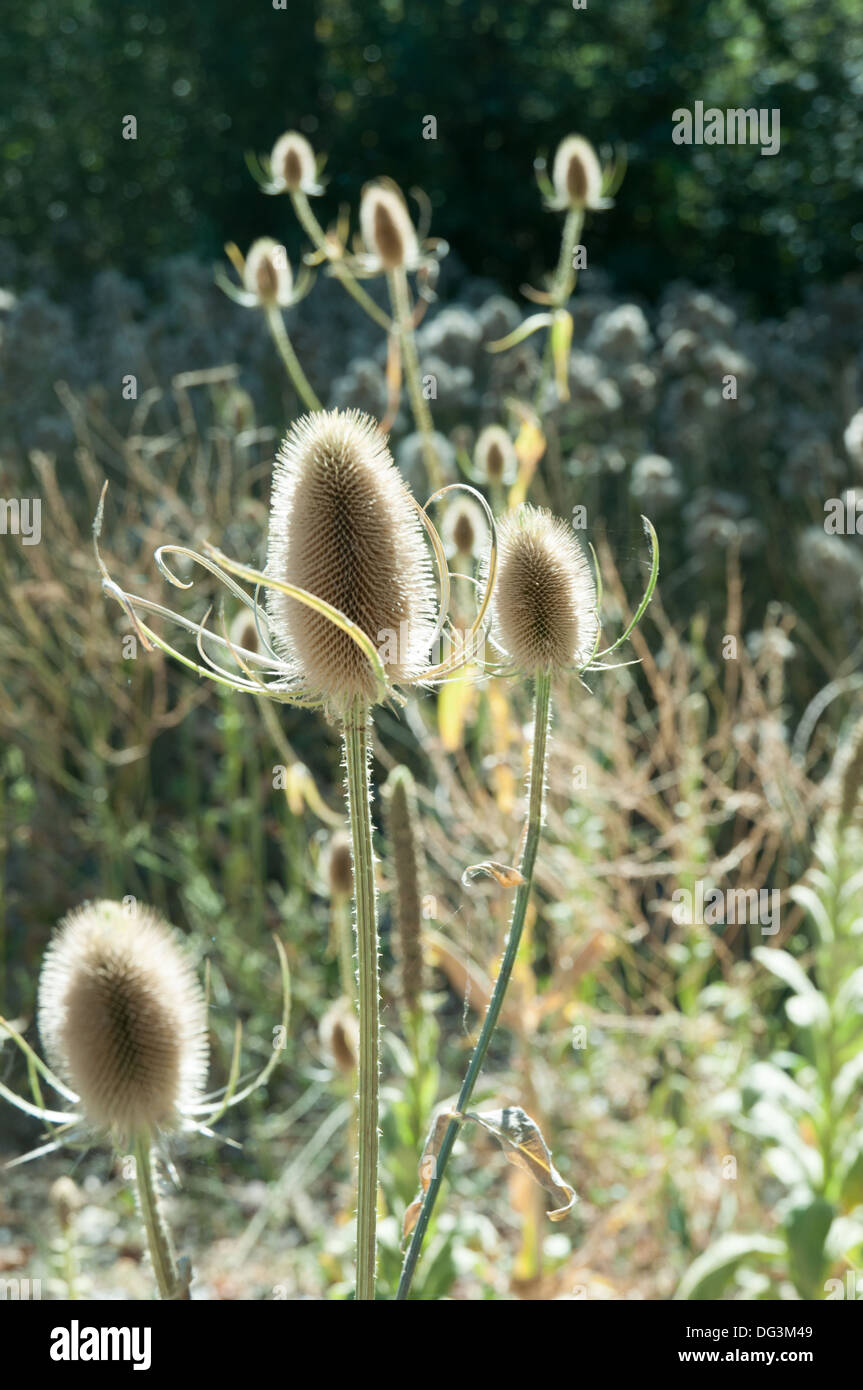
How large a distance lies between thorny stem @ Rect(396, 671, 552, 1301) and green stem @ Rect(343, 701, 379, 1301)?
0.03 m

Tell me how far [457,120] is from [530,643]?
8735 millimetres

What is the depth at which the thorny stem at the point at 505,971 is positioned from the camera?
943mm

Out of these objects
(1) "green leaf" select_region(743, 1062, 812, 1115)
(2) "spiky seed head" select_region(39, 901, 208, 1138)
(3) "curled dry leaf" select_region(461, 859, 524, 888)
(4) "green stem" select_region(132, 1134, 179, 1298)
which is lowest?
(1) "green leaf" select_region(743, 1062, 812, 1115)

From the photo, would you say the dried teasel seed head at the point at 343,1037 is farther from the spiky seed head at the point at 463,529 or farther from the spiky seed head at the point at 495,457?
the spiky seed head at the point at 495,457

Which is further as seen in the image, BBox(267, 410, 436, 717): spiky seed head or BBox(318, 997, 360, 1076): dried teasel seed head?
BBox(318, 997, 360, 1076): dried teasel seed head

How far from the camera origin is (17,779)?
4559 millimetres

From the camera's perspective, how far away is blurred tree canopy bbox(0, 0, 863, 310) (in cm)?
877

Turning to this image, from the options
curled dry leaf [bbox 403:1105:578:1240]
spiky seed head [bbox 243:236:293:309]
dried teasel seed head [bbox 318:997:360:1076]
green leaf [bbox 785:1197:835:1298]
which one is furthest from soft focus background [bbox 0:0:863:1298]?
curled dry leaf [bbox 403:1105:578:1240]

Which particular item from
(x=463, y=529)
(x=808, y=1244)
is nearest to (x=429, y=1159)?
(x=808, y=1244)

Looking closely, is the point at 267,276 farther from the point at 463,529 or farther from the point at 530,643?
the point at 530,643

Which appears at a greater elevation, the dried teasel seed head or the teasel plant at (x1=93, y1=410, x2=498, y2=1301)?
the teasel plant at (x1=93, y1=410, x2=498, y2=1301)

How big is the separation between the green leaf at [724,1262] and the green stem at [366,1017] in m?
1.47

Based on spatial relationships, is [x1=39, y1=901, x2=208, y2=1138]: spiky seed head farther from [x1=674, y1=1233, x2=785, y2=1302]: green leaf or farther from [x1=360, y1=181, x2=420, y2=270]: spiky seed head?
[x1=360, y1=181, x2=420, y2=270]: spiky seed head
